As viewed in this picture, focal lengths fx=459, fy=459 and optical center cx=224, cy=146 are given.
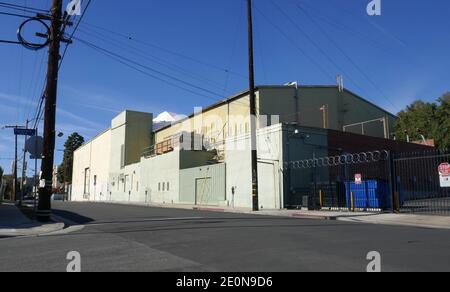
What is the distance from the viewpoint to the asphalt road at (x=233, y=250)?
818 cm

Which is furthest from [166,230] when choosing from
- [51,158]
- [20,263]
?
[51,158]

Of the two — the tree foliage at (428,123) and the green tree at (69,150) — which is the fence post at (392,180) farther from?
the green tree at (69,150)

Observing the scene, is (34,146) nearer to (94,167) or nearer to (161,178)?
(161,178)

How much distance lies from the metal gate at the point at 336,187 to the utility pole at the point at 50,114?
576 inches

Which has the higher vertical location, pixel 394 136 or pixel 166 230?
pixel 394 136

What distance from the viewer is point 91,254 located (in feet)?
32.4

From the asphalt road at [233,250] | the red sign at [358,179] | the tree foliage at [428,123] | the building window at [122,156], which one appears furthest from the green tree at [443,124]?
the asphalt road at [233,250]

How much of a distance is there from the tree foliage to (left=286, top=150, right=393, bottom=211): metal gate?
25576mm

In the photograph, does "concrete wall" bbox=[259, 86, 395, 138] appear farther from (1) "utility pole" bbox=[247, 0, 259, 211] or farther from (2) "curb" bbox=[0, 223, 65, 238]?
(2) "curb" bbox=[0, 223, 65, 238]

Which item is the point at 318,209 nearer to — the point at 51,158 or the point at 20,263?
the point at 51,158

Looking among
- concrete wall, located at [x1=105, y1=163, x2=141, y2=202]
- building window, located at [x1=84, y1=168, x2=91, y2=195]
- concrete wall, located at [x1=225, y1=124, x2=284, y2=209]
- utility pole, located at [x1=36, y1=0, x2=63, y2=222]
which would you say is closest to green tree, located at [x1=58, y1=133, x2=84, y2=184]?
building window, located at [x1=84, y1=168, x2=91, y2=195]

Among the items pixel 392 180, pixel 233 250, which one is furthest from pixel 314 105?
pixel 233 250
